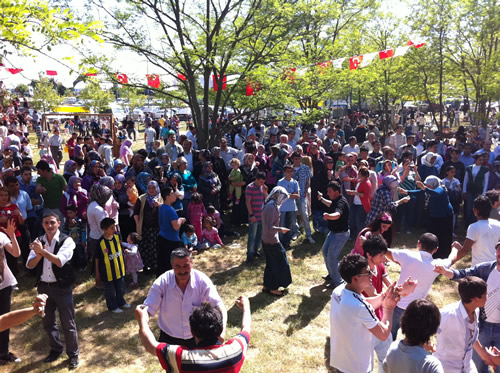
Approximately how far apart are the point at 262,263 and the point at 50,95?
96.3 feet

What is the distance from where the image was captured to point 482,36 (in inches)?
544

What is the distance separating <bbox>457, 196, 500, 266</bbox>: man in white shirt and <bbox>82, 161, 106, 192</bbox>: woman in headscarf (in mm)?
6166

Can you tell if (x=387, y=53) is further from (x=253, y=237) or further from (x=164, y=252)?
(x=164, y=252)

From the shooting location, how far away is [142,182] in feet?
25.3

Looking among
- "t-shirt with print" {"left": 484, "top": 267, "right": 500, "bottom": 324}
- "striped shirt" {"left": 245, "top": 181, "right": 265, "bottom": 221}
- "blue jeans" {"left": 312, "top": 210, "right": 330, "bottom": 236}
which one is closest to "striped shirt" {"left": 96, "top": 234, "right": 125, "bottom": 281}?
"striped shirt" {"left": 245, "top": 181, "right": 265, "bottom": 221}

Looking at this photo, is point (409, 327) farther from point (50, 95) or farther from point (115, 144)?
point (50, 95)

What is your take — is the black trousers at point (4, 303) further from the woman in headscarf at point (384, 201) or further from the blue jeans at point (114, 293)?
the woman in headscarf at point (384, 201)

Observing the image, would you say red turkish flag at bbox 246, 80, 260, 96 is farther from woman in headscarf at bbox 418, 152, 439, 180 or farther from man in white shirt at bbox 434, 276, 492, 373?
man in white shirt at bbox 434, 276, 492, 373

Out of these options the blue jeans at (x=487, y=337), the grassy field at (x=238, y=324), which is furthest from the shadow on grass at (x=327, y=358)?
the blue jeans at (x=487, y=337)

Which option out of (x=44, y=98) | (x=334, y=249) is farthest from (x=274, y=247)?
(x=44, y=98)

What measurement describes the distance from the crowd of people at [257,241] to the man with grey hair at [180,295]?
0.01 metres

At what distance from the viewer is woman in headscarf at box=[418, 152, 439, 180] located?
29.6ft

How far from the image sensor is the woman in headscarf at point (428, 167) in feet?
29.6

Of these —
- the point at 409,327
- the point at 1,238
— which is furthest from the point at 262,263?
the point at 409,327
